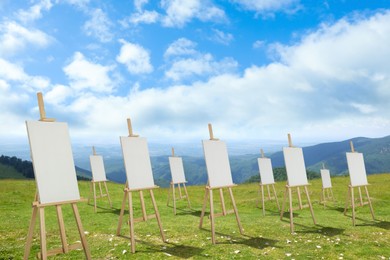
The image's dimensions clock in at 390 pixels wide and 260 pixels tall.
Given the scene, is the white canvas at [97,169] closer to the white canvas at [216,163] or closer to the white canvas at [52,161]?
the white canvas at [216,163]

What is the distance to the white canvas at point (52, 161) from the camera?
25.2ft

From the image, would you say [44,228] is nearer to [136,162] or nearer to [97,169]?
[136,162]

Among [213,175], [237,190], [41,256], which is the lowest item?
[237,190]

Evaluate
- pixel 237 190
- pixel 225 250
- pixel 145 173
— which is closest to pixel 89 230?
pixel 145 173

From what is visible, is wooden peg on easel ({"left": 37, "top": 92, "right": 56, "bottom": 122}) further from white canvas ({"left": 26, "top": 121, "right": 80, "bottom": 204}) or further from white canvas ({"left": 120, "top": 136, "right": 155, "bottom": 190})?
white canvas ({"left": 120, "top": 136, "right": 155, "bottom": 190})

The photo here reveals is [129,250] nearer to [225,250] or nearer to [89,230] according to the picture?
[225,250]

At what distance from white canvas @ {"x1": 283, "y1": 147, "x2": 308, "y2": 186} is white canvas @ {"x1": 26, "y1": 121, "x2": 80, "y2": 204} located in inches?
305

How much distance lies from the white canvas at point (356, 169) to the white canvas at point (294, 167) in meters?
2.16

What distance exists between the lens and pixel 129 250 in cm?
901

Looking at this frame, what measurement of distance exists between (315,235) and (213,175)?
12.9ft

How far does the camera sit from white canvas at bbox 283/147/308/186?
12.4 metres

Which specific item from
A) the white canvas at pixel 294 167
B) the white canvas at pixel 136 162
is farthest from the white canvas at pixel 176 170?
the white canvas at pixel 136 162

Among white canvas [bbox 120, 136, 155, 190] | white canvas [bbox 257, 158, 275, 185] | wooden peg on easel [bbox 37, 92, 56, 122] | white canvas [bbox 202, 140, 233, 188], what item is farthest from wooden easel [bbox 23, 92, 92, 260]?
white canvas [bbox 257, 158, 275, 185]

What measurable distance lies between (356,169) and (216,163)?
258 inches
